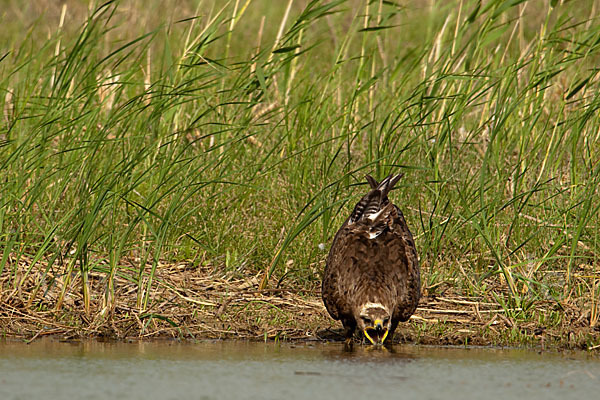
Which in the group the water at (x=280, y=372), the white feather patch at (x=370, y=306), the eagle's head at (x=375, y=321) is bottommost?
the water at (x=280, y=372)

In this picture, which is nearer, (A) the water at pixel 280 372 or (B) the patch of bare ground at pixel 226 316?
(A) the water at pixel 280 372

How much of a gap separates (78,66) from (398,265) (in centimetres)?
217

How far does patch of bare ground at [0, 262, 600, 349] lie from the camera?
16.4ft

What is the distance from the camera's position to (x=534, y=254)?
19.6ft

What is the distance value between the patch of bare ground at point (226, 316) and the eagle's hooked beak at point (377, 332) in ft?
0.98

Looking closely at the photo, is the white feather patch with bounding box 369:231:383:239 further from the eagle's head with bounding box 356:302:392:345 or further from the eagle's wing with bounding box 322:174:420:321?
the eagle's head with bounding box 356:302:392:345

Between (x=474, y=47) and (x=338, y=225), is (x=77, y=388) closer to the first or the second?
(x=338, y=225)

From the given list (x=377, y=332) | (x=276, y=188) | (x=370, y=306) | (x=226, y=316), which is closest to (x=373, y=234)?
(x=370, y=306)

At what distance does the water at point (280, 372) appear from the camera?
12.2 ft

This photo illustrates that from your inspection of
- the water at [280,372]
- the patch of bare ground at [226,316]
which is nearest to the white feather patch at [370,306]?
the water at [280,372]

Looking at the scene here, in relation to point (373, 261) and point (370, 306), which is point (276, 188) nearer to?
point (373, 261)

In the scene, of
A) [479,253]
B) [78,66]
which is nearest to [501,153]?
[479,253]

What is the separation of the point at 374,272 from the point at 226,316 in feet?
2.92

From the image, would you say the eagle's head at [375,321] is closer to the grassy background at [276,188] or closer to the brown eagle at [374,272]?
the brown eagle at [374,272]
